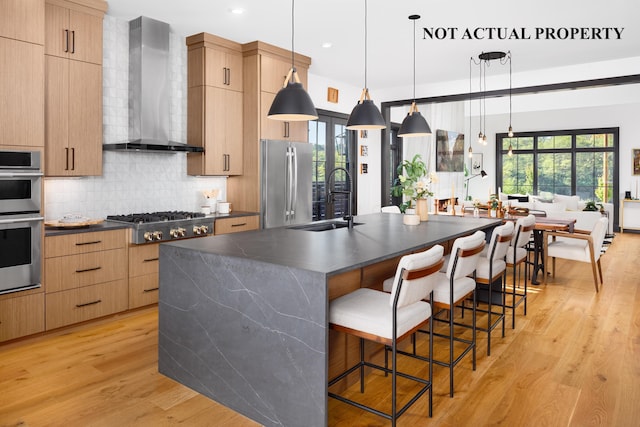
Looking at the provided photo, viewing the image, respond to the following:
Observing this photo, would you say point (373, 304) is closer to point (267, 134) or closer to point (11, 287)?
point (11, 287)

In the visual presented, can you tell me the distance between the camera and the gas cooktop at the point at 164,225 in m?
4.37

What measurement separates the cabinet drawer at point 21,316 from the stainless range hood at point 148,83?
176 cm

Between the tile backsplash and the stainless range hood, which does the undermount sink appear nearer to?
the stainless range hood

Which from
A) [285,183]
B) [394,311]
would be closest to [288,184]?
[285,183]

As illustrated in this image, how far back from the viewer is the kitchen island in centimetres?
231

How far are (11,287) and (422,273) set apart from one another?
10.5 feet

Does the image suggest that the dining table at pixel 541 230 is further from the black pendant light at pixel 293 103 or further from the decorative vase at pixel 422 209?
the black pendant light at pixel 293 103

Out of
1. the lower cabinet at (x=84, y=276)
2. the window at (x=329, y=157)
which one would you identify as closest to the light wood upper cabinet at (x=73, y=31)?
the lower cabinet at (x=84, y=276)

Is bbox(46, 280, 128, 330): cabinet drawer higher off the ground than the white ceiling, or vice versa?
the white ceiling

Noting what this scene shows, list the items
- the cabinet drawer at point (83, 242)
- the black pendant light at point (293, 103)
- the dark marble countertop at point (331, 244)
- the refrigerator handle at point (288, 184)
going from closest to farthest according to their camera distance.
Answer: the dark marble countertop at point (331, 244), the black pendant light at point (293, 103), the cabinet drawer at point (83, 242), the refrigerator handle at point (288, 184)

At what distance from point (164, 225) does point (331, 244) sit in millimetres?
2246

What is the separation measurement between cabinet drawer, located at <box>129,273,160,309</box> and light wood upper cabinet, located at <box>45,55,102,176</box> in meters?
1.10

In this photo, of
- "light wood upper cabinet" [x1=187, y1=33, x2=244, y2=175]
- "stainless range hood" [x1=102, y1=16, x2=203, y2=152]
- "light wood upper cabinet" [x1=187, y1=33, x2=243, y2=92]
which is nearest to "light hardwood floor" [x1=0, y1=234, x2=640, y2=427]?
"stainless range hood" [x1=102, y1=16, x2=203, y2=152]

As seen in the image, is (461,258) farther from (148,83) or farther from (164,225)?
(148,83)
